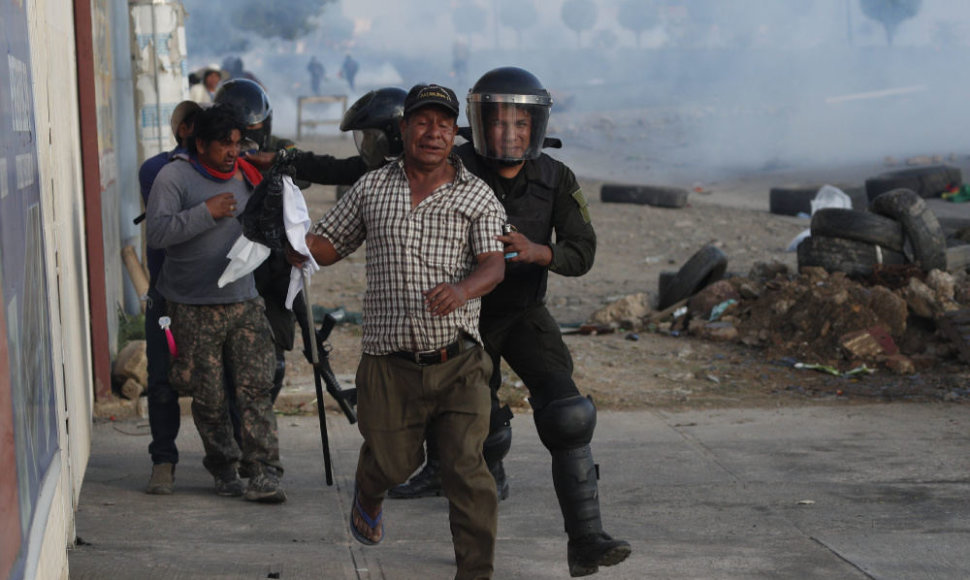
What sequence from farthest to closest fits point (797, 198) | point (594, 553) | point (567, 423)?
point (797, 198) < point (567, 423) < point (594, 553)

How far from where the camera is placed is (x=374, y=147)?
578 centimetres

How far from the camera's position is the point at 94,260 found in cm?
718

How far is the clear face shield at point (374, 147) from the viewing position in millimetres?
5742

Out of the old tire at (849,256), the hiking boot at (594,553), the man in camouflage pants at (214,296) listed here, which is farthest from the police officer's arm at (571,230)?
the old tire at (849,256)

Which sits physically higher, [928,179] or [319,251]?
[319,251]

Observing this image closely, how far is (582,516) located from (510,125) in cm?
145

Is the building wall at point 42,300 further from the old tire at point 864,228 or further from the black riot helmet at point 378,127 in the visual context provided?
the old tire at point 864,228

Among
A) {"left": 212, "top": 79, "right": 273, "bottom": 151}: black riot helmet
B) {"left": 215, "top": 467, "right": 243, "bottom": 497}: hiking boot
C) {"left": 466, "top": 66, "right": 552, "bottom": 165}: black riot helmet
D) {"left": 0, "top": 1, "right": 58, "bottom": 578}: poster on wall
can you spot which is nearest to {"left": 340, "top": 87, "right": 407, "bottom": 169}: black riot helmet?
{"left": 212, "top": 79, "right": 273, "bottom": 151}: black riot helmet

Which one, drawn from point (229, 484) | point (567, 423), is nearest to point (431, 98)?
point (567, 423)

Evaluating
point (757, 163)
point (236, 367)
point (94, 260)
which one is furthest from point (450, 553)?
point (757, 163)

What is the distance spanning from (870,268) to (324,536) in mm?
6060

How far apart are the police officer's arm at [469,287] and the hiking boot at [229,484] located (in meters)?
2.10

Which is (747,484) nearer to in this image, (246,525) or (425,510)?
(425,510)

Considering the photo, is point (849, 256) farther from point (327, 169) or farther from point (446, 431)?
point (446, 431)
